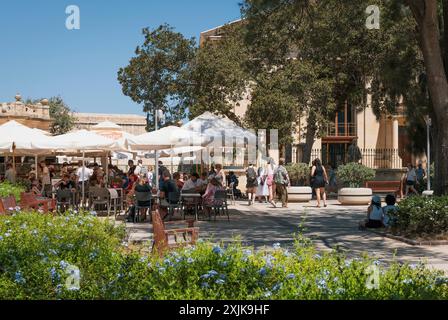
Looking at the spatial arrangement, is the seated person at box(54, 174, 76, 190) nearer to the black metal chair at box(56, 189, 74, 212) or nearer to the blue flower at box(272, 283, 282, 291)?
the black metal chair at box(56, 189, 74, 212)

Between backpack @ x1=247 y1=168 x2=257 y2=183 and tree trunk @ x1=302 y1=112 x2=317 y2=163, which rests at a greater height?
tree trunk @ x1=302 y1=112 x2=317 y2=163

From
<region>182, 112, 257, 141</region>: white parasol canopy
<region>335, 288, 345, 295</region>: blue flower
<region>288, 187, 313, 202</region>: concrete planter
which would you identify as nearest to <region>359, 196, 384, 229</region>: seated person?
<region>182, 112, 257, 141</region>: white parasol canopy

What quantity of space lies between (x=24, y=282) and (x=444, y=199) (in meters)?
9.15

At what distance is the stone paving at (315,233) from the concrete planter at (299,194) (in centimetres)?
381

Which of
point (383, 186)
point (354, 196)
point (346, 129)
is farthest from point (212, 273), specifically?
point (346, 129)

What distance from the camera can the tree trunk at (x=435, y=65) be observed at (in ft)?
41.7

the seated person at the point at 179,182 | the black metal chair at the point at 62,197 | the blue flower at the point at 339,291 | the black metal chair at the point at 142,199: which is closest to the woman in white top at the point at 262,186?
the seated person at the point at 179,182

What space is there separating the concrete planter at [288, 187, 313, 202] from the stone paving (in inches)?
150

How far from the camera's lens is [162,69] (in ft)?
121

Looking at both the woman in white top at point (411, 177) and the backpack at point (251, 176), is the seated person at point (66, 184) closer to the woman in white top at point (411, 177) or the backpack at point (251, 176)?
the backpack at point (251, 176)

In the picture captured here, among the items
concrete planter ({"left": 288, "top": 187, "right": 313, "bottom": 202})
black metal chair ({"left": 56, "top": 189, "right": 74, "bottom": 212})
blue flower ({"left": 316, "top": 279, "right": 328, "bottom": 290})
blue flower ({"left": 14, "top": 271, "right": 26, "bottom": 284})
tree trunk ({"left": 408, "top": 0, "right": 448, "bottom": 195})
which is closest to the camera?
blue flower ({"left": 316, "top": 279, "right": 328, "bottom": 290})

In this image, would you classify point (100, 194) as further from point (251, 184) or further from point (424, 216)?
point (424, 216)

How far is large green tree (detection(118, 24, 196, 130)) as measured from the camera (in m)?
36.5
